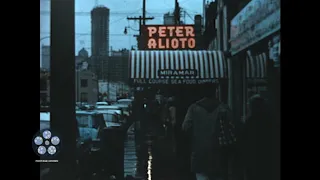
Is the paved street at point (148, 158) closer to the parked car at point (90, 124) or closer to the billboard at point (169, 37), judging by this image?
the parked car at point (90, 124)

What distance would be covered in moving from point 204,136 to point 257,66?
45 cm

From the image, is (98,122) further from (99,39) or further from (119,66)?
(99,39)

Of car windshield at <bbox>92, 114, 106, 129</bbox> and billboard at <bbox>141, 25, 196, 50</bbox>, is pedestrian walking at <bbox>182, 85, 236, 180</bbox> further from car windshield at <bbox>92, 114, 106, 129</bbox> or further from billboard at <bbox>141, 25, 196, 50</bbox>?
car windshield at <bbox>92, 114, 106, 129</bbox>

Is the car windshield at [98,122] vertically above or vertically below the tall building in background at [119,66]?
below

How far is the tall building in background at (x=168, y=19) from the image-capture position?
229 cm

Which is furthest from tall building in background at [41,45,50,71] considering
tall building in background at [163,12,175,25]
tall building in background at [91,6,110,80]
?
tall building in background at [163,12,175,25]

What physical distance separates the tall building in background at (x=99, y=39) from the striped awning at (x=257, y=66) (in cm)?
72

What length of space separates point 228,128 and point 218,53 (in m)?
0.39

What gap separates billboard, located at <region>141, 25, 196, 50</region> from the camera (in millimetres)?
2207

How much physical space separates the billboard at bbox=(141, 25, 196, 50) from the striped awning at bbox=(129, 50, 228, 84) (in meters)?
0.04

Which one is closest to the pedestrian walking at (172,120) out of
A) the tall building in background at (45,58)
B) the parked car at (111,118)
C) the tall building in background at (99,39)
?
the parked car at (111,118)

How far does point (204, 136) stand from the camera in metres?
2.42
